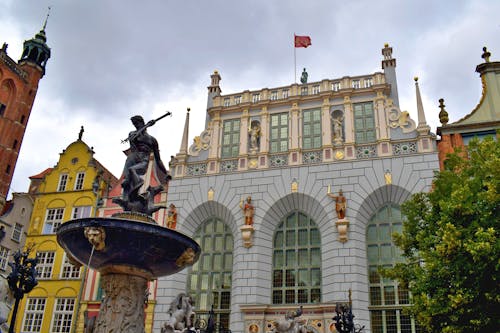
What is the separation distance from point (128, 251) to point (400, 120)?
20184 millimetres

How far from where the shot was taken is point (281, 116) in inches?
1133

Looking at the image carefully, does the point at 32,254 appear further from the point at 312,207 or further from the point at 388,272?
the point at 388,272

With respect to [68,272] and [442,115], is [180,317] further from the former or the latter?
[442,115]

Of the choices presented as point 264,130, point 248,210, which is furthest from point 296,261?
point 264,130

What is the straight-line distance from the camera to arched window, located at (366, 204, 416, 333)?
888 inches

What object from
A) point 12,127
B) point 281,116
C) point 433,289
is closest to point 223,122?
point 281,116

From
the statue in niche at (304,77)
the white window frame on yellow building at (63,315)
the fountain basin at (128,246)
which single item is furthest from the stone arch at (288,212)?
the fountain basin at (128,246)

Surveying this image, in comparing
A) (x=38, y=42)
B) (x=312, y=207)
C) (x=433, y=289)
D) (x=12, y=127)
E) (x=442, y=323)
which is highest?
(x=38, y=42)

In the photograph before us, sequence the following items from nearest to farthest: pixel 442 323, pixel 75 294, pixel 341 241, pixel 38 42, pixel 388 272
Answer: pixel 442 323, pixel 388 272, pixel 341 241, pixel 75 294, pixel 38 42

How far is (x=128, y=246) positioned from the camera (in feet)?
32.5

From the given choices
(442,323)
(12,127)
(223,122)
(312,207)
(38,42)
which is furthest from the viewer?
(38,42)

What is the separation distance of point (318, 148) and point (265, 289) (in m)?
8.29

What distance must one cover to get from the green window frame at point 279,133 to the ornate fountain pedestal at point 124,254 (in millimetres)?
17429

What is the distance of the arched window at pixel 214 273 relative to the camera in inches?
992
